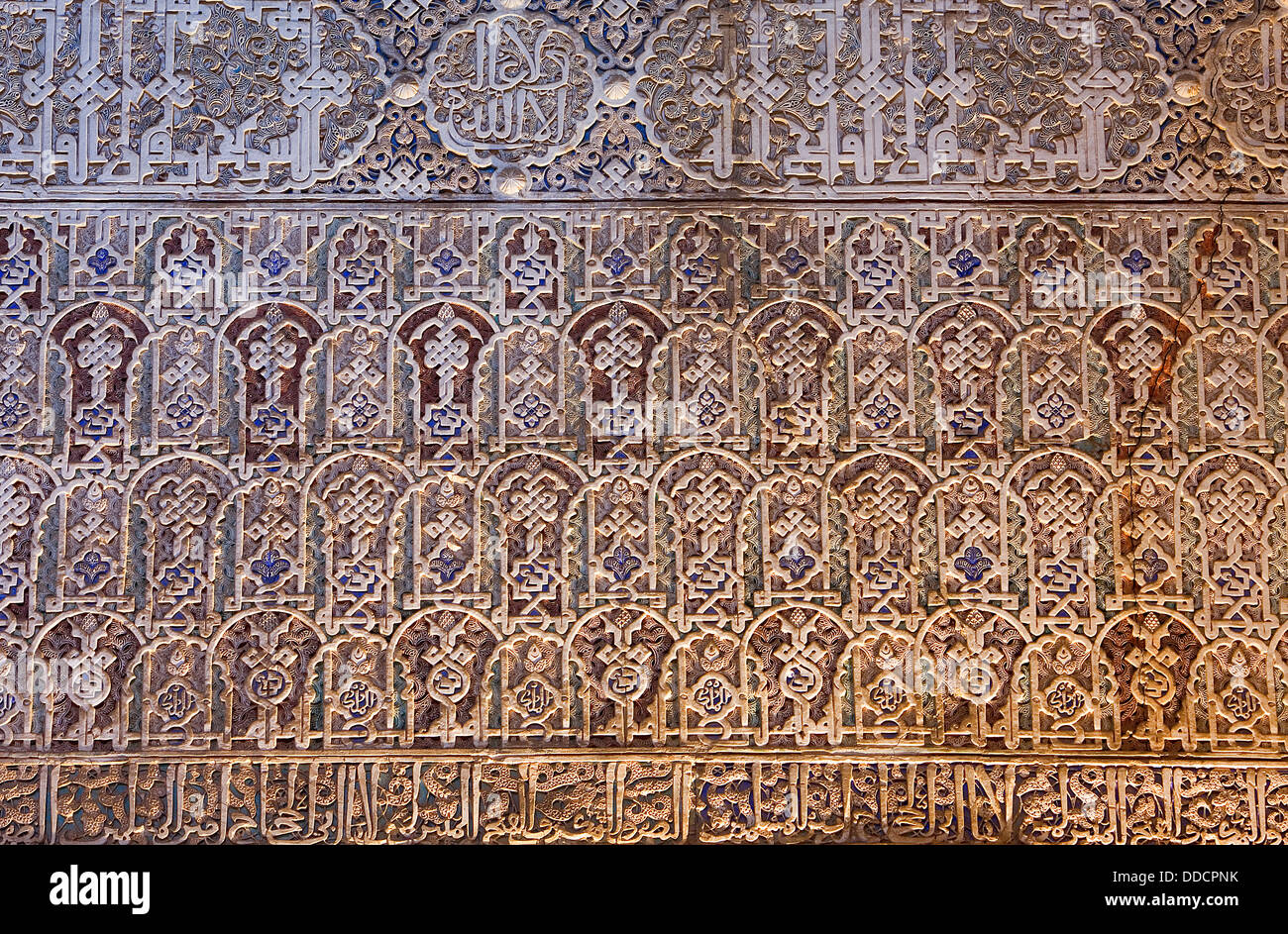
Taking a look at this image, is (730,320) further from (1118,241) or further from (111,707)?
(111,707)

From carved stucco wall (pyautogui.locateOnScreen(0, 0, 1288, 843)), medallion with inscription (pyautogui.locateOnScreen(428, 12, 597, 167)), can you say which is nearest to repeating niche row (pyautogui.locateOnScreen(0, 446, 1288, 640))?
carved stucco wall (pyautogui.locateOnScreen(0, 0, 1288, 843))

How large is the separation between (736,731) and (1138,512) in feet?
3.36

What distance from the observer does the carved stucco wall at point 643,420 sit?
99.9 inches

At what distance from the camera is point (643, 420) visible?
2646 millimetres

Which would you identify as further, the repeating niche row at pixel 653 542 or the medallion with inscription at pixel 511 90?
the medallion with inscription at pixel 511 90

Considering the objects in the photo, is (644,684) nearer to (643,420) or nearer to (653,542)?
(653,542)

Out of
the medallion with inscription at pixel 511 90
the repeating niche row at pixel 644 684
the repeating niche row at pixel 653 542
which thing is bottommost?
the repeating niche row at pixel 644 684

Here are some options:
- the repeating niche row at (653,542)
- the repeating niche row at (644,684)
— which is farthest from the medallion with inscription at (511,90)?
the repeating niche row at (644,684)

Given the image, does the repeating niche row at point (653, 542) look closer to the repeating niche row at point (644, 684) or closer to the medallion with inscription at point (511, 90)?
the repeating niche row at point (644, 684)

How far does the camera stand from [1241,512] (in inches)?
104

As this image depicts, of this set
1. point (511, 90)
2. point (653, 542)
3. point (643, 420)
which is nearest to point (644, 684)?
point (653, 542)

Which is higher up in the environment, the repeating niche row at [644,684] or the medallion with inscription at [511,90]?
the medallion with inscription at [511,90]

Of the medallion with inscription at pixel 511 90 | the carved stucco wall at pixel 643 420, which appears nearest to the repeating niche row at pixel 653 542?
the carved stucco wall at pixel 643 420
